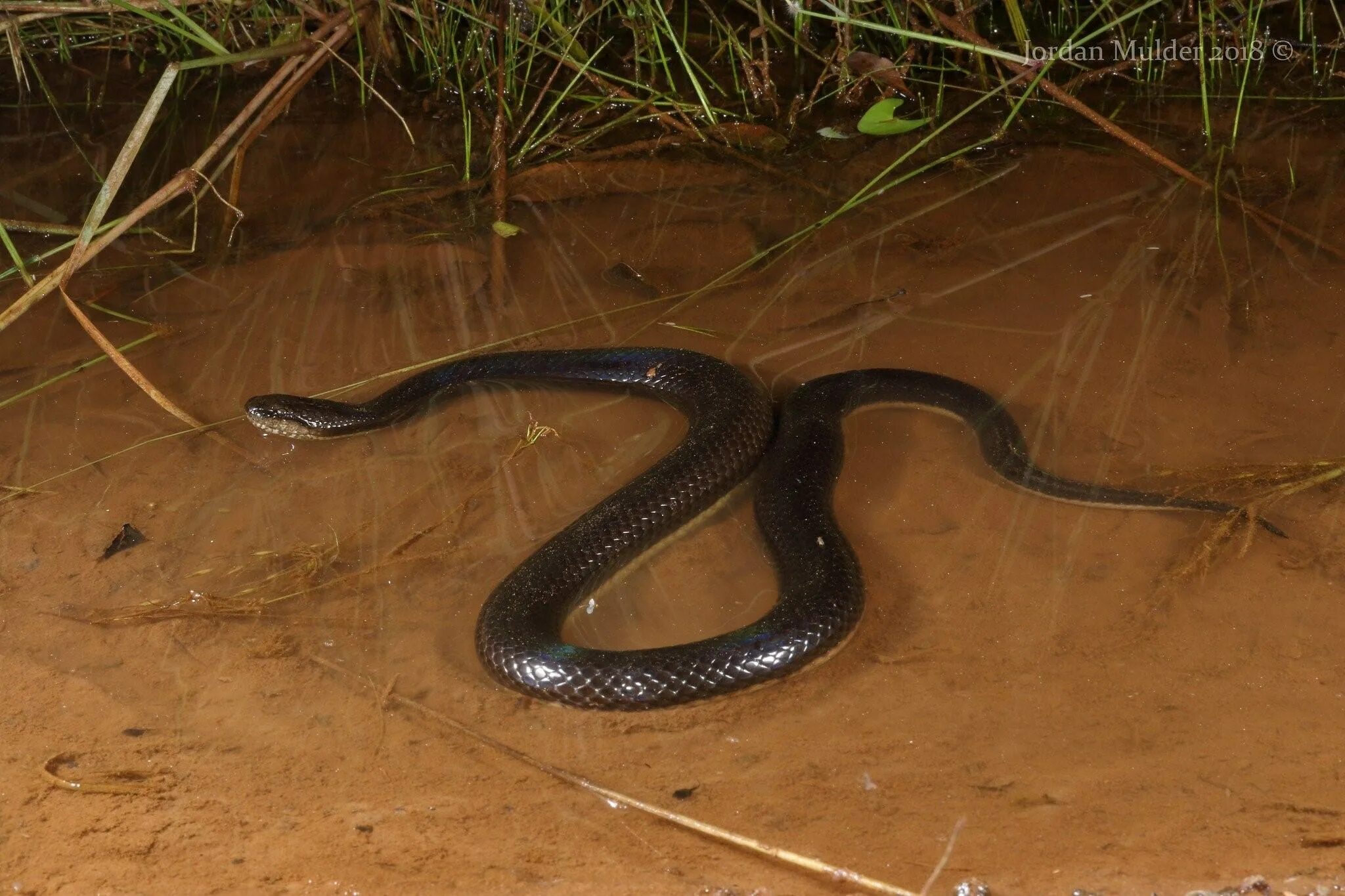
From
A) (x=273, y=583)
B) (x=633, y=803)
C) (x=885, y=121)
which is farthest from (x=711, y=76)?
(x=633, y=803)

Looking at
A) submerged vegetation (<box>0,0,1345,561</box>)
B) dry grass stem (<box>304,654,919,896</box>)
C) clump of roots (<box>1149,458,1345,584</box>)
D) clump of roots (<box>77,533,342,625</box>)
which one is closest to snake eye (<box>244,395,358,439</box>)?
clump of roots (<box>77,533,342,625</box>)

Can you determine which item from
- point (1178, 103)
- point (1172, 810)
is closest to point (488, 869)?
point (1172, 810)

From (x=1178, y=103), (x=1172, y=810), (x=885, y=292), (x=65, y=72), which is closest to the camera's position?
(x=1172, y=810)

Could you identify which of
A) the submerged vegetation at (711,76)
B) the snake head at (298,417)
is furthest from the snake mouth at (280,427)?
the submerged vegetation at (711,76)

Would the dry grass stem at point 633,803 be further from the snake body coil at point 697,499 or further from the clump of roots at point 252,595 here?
the clump of roots at point 252,595

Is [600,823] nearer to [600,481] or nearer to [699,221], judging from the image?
[600,481]

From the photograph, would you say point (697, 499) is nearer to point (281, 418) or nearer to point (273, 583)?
point (273, 583)

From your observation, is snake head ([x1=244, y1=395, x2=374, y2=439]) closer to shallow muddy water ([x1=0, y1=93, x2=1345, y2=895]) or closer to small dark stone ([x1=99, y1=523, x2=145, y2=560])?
shallow muddy water ([x1=0, y1=93, x2=1345, y2=895])
